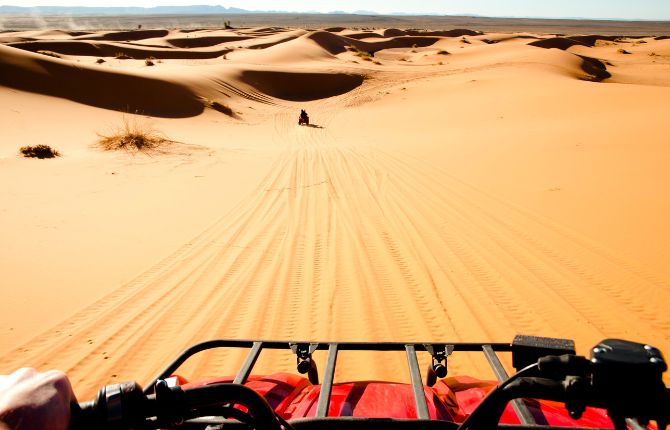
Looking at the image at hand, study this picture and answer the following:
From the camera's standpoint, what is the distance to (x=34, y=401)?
1.28 metres

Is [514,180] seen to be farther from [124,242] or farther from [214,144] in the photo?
[214,144]

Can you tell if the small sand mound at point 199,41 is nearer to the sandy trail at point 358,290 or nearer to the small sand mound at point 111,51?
the small sand mound at point 111,51

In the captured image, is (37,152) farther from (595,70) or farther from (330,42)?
(330,42)

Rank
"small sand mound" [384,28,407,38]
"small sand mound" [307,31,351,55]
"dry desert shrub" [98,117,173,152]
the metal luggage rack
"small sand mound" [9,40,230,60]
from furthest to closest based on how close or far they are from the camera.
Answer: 1. "small sand mound" [384,28,407,38]
2. "small sand mound" [307,31,351,55]
3. "small sand mound" [9,40,230,60]
4. "dry desert shrub" [98,117,173,152]
5. the metal luggage rack

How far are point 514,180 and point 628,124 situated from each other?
7000mm

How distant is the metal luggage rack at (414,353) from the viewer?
186 cm

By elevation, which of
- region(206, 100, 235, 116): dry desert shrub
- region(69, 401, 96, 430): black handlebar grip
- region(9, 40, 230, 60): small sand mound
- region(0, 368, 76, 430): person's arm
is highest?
region(9, 40, 230, 60): small sand mound

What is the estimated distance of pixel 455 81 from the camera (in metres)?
30.2

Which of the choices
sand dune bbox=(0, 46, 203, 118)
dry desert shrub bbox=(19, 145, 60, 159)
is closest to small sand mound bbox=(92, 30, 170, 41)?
sand dune bbox=(0, 46, 203, 118)

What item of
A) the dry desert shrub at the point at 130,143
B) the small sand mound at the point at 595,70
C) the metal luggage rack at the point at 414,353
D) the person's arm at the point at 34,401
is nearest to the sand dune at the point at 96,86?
the dry desert shrub at the point at 130,143

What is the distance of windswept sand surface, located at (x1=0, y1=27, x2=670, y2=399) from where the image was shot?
4.87 meters

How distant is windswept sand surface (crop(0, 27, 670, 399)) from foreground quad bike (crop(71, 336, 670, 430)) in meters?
1.86

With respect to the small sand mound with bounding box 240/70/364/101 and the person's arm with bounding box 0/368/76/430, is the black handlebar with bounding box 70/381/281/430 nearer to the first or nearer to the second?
the person's arm with bounding box 0/368/76/430

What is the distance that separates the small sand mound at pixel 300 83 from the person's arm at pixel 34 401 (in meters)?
28.9
